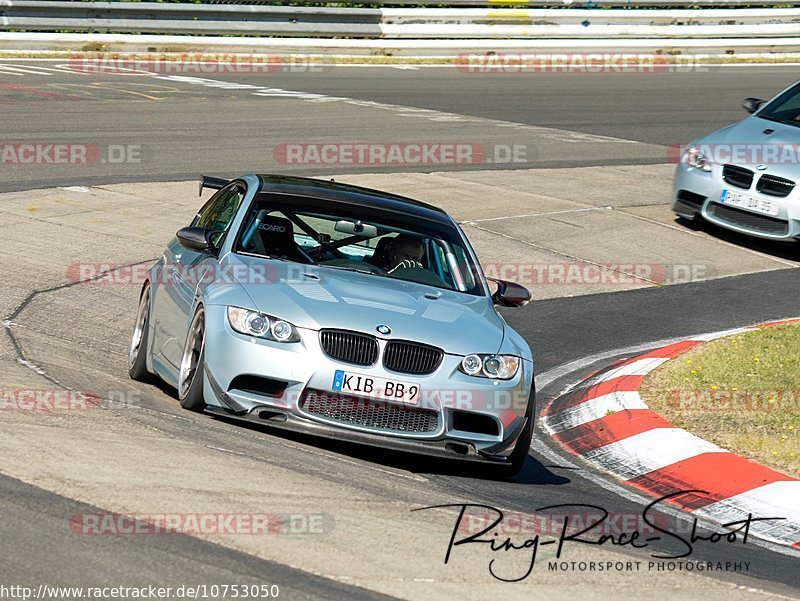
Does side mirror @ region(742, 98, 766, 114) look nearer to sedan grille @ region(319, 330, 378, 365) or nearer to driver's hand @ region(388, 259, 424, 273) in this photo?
driver's hand @ region(388, 259, 424, 273)

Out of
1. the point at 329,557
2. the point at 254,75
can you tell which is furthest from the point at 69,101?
the point at 329,557

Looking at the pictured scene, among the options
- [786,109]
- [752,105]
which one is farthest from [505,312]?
[752,105]

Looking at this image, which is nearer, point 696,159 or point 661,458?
point 661,458

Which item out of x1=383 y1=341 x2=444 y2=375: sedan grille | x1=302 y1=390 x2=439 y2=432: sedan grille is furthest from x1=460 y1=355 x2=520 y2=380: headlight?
x1=302 y1=390 x2=439 y2=432: sedan grille

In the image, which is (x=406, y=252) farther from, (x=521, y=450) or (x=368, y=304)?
(x=521, y=450)

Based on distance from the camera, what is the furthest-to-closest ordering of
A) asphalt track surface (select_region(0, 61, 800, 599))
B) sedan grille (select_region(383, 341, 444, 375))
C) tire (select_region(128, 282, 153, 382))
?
tire (select_region(128, 282, 153, 382)) → sedan grille (select_region(383, 341, 444, 375)) → asphalt track surface (select_region(0, 61, 800, 599))

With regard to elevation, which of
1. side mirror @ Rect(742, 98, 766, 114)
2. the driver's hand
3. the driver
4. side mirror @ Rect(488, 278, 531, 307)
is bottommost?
side mirror @ Rect(488, 278, 531, 307)

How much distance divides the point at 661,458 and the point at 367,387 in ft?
6.44

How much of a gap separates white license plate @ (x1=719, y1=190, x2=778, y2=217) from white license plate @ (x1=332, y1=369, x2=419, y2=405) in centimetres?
862

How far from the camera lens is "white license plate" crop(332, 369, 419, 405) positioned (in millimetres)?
7039

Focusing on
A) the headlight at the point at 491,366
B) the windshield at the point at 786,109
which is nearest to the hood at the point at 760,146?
the windshield at the point at 786,109

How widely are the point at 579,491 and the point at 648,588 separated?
Answer: 1817mm

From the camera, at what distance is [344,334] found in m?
7.19

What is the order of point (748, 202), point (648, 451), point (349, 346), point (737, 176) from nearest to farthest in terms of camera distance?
1. point (349, 346)
2. point (648, 451)
3. point (748, 202)
4. point (737, 176)
